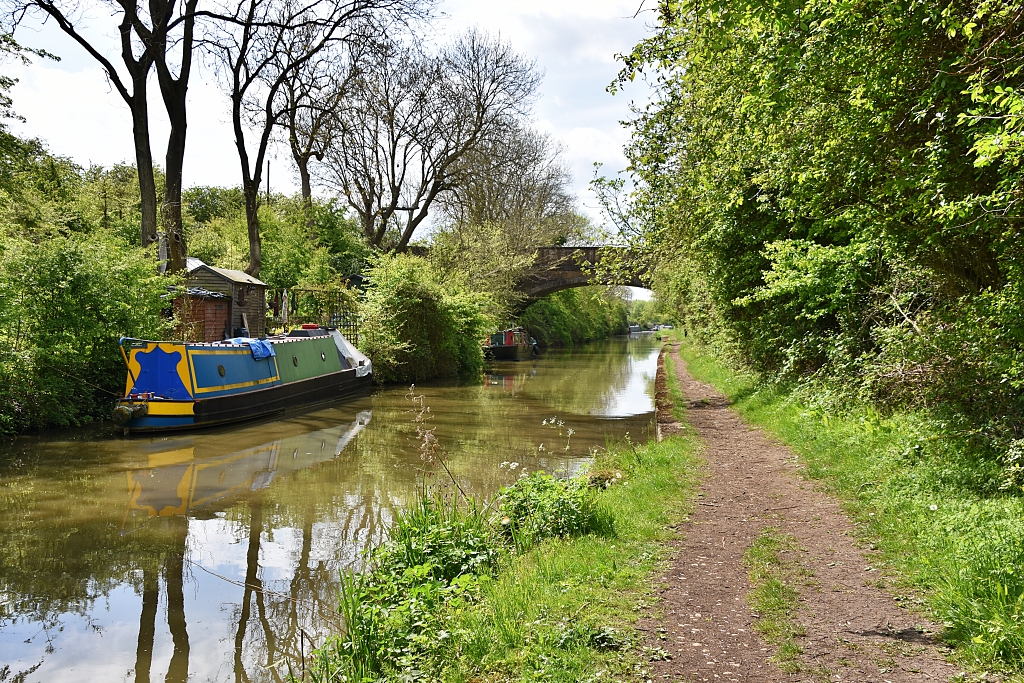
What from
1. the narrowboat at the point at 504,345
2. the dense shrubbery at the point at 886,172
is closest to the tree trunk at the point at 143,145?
the dense shrubbery at the point at 886,172

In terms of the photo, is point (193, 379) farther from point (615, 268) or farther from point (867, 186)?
point (867, 186)

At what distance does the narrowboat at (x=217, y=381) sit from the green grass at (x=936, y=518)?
342 inches

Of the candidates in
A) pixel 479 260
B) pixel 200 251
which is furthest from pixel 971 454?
pixel 200 251

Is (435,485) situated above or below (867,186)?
below

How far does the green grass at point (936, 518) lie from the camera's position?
3010mm

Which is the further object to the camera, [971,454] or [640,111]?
[640,111]

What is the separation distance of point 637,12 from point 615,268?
23.7 feet

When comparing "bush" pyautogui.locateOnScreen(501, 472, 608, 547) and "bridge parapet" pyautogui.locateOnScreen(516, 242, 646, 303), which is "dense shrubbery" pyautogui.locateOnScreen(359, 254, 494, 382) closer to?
"bridge parapet" pyautogui.locateOnScreen(516, 242, 646, 303)

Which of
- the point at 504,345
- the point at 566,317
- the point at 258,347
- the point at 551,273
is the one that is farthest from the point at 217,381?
the point at 566,317

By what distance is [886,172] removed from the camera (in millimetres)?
5809

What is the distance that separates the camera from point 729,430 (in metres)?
9.51

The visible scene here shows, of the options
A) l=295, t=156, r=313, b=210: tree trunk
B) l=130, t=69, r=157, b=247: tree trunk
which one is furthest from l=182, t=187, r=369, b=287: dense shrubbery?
l=130, t=69, r=157, b=247: tree trunk

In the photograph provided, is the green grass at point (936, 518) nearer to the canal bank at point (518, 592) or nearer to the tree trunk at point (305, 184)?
the canal bank at point (518, 592)

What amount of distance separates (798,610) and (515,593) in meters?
1.35
